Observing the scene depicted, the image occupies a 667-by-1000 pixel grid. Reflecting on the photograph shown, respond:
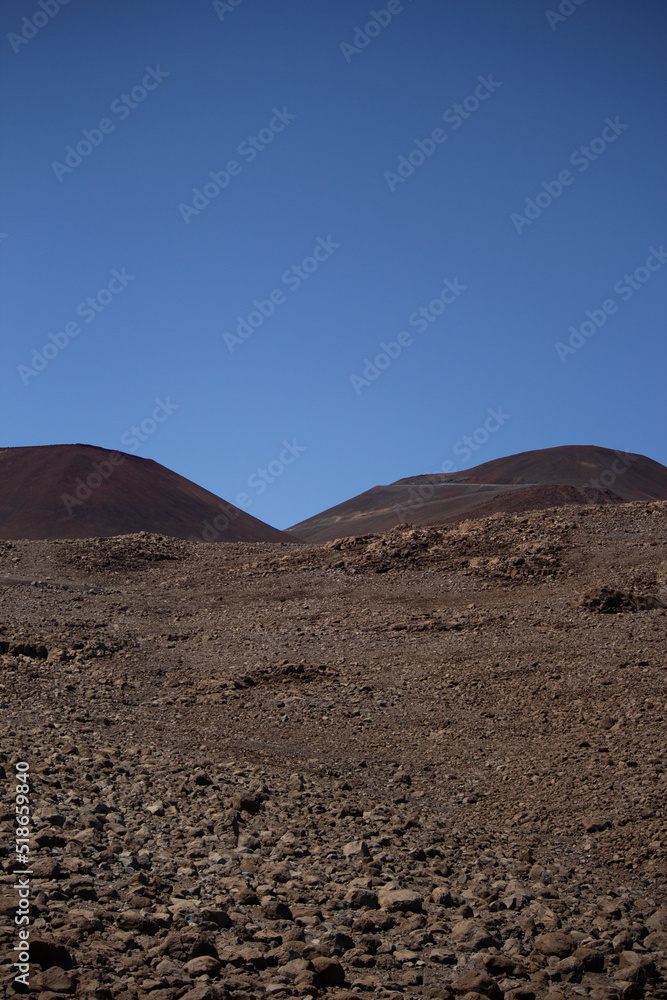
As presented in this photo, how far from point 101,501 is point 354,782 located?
5423 centimetres

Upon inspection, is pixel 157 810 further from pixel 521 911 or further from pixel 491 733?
pixel 491 733

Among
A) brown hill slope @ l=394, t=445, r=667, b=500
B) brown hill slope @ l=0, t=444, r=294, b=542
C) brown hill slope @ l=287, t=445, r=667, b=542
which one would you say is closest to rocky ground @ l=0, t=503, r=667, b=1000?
brown hill slope @ l=0, t=444, r=294, b=542

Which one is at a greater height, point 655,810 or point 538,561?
point 538,561

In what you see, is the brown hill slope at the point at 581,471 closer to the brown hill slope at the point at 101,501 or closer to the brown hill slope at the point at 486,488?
the brown hill slope at the point at 486,488

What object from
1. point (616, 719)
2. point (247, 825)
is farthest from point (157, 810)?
point (616, 719)

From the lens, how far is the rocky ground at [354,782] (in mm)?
4039

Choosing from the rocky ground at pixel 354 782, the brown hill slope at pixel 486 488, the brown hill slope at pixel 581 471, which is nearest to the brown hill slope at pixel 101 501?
the brown hill slope at pixel 486 488

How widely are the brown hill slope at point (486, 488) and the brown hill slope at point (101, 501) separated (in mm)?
16714

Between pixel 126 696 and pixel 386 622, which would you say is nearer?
pixel 126 696

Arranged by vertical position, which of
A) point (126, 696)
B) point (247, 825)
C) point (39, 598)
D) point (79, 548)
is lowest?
point (247, 825)

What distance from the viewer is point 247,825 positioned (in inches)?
231

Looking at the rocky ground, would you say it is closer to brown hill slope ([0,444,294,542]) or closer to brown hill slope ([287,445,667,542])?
brown hill slope ([0,444,294,542])

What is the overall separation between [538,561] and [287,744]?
8.69m

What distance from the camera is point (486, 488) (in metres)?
89.9
